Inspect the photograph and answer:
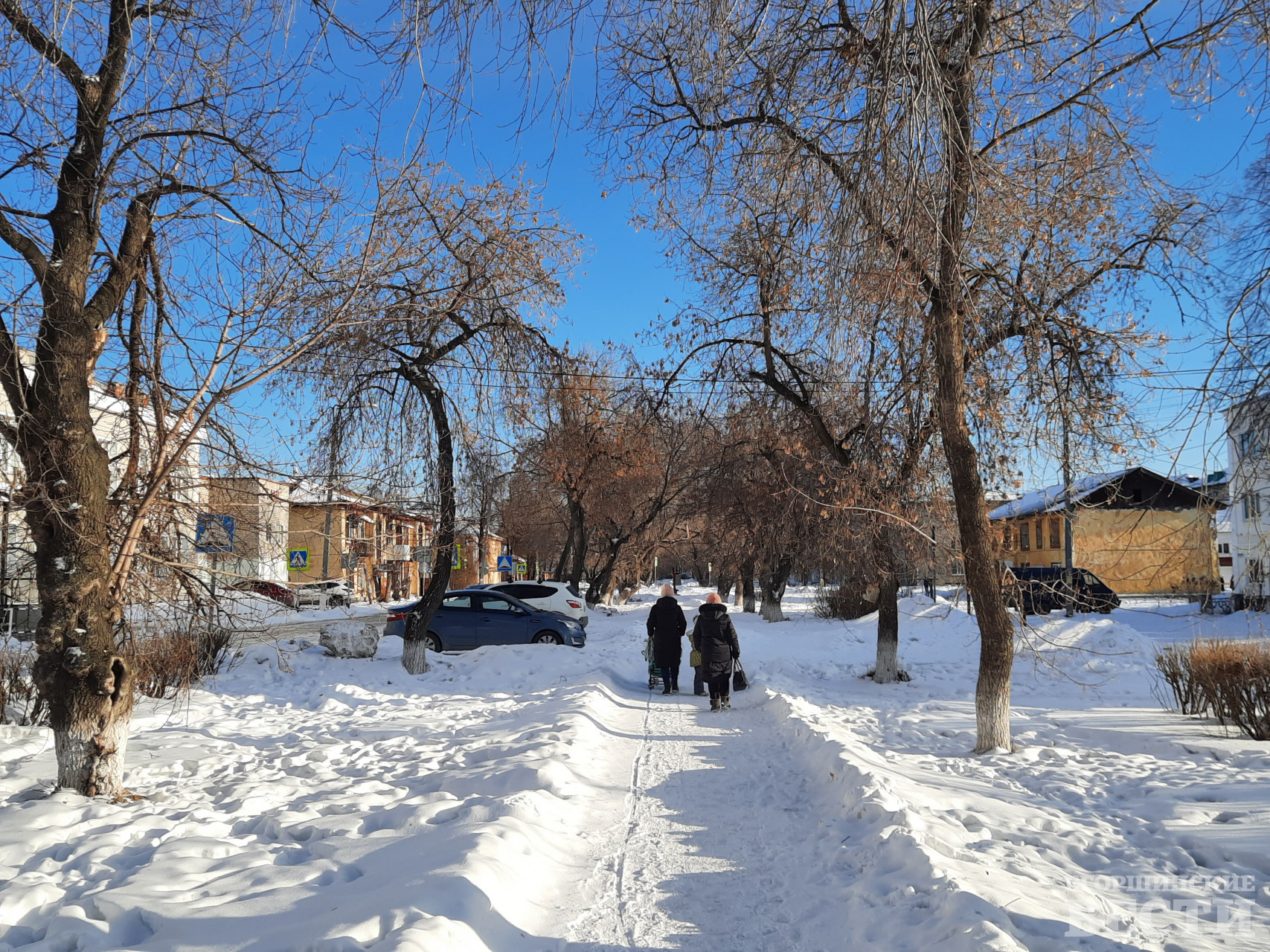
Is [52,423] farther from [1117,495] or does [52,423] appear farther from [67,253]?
[1117,495]

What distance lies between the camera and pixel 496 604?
20766mm

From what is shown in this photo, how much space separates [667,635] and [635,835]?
27.3ft

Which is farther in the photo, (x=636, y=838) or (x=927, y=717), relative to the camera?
(x=927, y=717)

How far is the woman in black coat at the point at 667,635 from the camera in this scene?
14.3 metres

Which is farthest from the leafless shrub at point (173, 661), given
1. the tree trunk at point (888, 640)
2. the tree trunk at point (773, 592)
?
the tree trunk at point (773, 592)

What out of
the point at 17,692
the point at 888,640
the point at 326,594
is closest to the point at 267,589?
the point at 17,692

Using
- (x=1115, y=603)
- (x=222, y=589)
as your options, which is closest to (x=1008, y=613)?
(x=222, y=589)

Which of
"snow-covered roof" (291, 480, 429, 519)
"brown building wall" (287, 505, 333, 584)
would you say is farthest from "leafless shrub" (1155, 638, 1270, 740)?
"brown building wall" (287, 505, 333, 584)

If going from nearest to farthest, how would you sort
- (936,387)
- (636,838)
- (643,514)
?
(636,838), (936,387), (643,514)

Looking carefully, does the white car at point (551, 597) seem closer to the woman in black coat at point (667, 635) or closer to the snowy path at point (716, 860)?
the woman in black coat at point (667, 635)

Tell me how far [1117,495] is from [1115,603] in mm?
26392

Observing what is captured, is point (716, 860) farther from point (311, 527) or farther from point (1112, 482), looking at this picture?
point (1112, 482)

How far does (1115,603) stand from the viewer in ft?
106

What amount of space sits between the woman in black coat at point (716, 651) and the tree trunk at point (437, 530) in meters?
4.10
